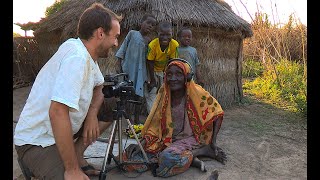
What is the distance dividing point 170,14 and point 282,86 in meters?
4.68

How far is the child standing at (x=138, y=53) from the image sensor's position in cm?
542

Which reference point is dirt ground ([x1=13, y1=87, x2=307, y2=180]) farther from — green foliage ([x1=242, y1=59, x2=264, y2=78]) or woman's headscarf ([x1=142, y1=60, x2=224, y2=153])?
green foliage ([x1=242, y1=59, x2=264, y2=78])

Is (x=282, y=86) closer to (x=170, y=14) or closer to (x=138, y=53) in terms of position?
(x=170, y=14)

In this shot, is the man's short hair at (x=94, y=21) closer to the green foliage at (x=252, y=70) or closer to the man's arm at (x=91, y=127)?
the man's arm at (x=91, y=127)

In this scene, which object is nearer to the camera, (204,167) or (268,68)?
(204,167)

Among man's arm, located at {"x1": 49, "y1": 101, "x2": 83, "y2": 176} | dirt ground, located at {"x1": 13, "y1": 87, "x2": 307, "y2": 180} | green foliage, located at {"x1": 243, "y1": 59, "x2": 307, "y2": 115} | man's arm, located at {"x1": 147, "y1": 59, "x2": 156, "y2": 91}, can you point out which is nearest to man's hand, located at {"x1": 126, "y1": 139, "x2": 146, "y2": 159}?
dirt ground, located at {"x1": 13, "y1": 87, "x2": 307, "y2": 180}

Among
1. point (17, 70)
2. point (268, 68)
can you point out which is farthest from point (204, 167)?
point (17, 70)

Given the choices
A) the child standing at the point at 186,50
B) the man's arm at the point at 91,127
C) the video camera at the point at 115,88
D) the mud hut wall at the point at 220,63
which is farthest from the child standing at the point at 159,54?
the man's arm at the point at 91,127

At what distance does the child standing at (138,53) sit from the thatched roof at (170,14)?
1.10m

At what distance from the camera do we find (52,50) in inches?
370

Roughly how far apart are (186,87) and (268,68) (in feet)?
26.7

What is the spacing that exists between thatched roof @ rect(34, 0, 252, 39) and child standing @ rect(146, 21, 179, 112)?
1.33 m

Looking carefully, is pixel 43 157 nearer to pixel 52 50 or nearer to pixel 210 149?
pixel 210 149

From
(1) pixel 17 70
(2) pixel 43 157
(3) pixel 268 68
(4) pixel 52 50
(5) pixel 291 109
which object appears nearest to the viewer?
(2) pixel 43 157
